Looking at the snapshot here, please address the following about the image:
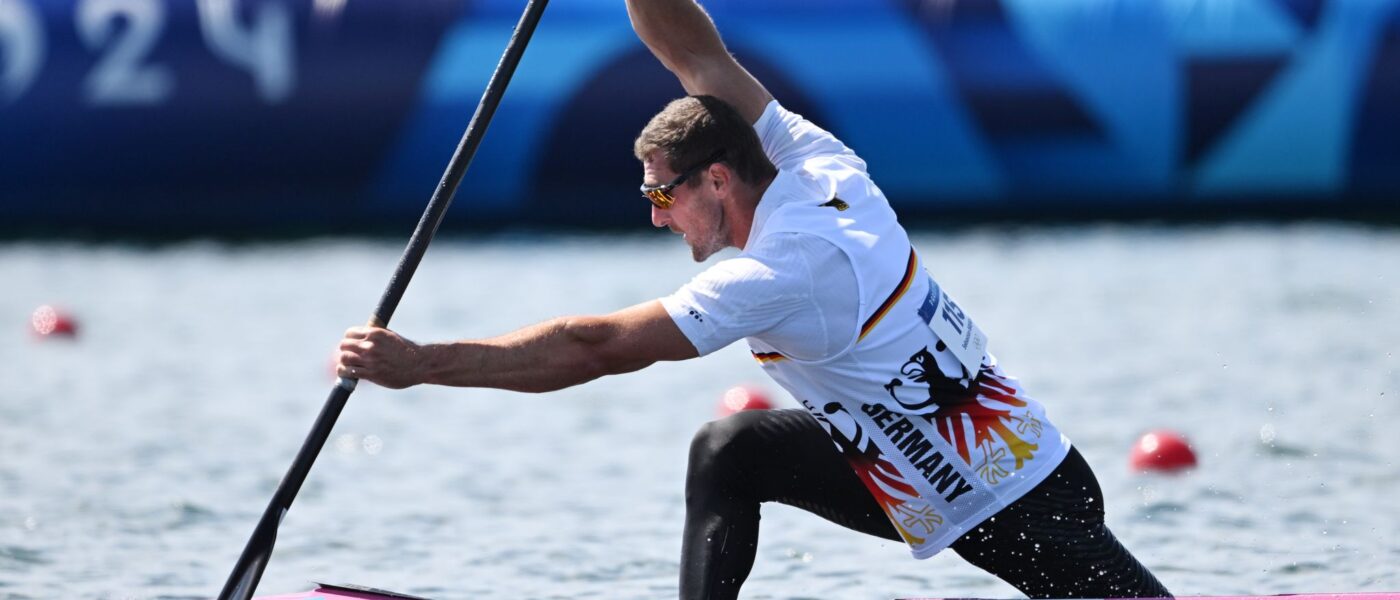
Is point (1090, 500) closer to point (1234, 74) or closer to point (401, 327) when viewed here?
point (401, 327)

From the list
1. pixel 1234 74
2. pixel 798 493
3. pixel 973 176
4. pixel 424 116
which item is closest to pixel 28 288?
pixel 424 116

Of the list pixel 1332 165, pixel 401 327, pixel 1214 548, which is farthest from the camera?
pixel 1332 165

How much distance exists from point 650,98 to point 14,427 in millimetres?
6713

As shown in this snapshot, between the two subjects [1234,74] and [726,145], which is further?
[1234,74]

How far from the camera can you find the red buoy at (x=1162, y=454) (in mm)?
7898

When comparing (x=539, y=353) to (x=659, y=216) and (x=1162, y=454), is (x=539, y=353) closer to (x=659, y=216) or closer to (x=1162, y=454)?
(x=659, y=216)

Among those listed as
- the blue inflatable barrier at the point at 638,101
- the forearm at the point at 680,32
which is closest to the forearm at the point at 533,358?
the forearm at the point at 680,32

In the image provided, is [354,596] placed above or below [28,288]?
below

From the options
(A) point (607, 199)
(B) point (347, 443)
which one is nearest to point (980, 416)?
(B) point (347, 443)

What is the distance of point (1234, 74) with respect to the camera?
14375 millimetres

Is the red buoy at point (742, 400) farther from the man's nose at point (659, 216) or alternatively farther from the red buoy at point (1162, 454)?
the man's nose at point (659, 216)

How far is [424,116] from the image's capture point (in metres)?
14.9

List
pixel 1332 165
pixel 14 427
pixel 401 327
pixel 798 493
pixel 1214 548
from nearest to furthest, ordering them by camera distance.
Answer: pixel 798 493 → pixel 1214 548 → pixel 14 427 → pixel 401 327 → pixel 1332 165

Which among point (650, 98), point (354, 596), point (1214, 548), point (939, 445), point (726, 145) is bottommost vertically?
point (1214, 548)
